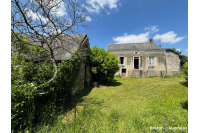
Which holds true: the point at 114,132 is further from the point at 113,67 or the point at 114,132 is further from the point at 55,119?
→ the point at 113,67

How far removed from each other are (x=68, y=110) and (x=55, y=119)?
0.76 m

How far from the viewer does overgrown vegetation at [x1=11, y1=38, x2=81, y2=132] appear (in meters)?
1.89

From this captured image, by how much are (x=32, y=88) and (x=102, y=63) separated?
575cm

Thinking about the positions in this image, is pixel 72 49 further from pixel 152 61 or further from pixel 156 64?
pixel 156 64

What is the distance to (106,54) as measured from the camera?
769cm

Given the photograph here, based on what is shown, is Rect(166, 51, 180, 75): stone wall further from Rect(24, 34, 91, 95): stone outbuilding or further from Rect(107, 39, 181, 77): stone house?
A: Rect(24, 34, 91, 95): stone outbuilding

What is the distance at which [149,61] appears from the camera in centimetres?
1327

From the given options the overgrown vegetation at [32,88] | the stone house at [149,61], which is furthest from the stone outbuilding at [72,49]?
the stone house at [149,61]

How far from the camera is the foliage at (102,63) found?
723cm

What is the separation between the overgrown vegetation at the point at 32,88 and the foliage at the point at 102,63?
2.87m

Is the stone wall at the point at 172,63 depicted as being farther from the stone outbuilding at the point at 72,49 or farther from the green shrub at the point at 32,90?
the green shrub at the point at 32,90

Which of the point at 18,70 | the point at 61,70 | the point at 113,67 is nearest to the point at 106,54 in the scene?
the point at 113,67

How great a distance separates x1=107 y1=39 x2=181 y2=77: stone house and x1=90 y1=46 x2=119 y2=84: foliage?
7.15 m

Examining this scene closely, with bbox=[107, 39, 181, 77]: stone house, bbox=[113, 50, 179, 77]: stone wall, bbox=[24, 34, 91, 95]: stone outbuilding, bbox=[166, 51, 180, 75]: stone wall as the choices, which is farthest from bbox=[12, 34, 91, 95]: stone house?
bbox=[166, 51, 180, 75]: stone wall
